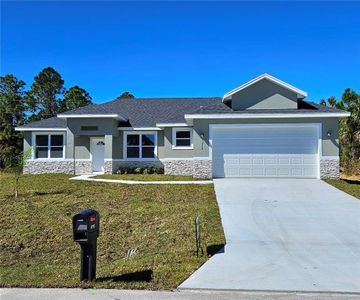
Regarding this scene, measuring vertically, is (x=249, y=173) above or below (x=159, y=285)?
above

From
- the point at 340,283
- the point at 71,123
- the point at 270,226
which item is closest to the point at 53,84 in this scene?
the point at 71,123

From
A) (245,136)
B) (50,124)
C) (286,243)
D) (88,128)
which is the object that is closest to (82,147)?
(88,128)

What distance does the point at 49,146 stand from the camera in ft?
74.0

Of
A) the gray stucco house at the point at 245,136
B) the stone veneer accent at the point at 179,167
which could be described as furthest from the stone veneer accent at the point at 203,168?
the stone veneer accent at the point at 179,167

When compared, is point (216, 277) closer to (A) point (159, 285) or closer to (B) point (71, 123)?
(A) point (159, 285)

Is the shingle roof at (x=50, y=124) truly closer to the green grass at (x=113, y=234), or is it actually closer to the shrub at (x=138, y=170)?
the shrub at (x=138, y=170)

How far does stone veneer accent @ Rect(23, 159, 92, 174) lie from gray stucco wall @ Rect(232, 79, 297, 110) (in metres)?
10.2

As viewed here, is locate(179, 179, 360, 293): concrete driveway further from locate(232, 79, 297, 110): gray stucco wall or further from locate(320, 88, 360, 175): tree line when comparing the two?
locate(320, 88, 360, 175): tree line

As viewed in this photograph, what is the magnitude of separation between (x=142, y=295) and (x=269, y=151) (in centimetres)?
1354

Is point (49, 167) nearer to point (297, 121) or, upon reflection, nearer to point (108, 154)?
point (108, 154)

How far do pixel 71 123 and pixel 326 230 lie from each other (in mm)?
16912

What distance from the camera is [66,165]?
72.2ft

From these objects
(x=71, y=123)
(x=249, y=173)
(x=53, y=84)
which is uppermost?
(x=53, y=84)

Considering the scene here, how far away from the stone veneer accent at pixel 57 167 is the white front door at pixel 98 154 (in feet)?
1.54
